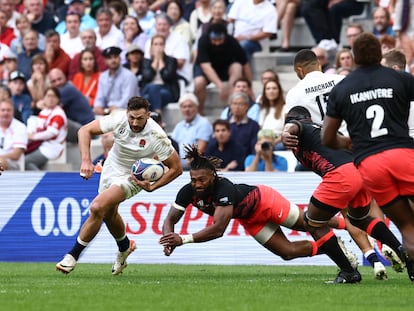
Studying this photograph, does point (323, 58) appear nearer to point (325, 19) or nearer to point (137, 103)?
point (325, 19)

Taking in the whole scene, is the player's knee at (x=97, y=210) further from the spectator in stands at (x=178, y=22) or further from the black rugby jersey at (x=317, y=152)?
the spectator in stands at (x=178, y=22)

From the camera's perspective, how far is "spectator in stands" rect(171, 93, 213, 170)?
19953mm

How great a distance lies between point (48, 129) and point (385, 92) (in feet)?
35.3

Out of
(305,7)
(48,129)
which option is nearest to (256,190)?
(48,129)

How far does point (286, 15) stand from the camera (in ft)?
73.0

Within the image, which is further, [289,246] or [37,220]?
[37,220]

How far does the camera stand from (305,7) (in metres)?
21.9

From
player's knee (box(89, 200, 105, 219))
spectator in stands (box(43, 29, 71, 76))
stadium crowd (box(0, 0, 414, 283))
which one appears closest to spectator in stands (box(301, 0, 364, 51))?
stadium crowd (box(0, 0, 414, 283))

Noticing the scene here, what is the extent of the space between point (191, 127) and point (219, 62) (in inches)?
74.4

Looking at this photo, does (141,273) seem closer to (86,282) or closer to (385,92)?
(86,282)

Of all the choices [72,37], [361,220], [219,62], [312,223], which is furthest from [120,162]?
[72,37]

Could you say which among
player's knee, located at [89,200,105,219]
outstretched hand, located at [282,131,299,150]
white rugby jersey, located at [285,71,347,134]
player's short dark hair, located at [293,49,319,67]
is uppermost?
player's short dark hair, located at [293,49,319,67]

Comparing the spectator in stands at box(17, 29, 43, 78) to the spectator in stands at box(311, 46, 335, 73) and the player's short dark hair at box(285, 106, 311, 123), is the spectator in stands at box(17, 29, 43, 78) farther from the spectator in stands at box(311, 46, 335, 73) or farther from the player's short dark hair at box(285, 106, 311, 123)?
the player's short dark hair at box(285, 106, 311, 123)

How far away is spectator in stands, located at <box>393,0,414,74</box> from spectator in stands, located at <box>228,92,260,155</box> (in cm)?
273
